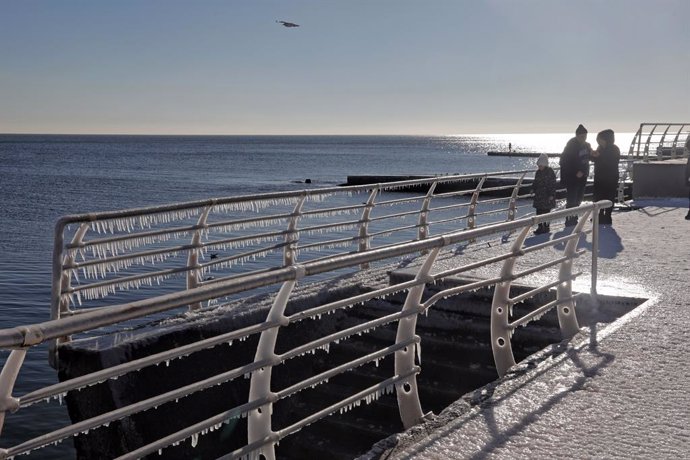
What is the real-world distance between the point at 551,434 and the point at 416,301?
1.06m

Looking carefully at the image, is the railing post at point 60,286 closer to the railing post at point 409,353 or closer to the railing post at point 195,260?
the railing post at point 195,260

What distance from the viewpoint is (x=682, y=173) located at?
20203 mm

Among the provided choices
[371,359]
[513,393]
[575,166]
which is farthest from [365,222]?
[575,166]

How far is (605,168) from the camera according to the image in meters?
14.9

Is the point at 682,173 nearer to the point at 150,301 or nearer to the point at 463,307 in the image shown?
the point at 463,307

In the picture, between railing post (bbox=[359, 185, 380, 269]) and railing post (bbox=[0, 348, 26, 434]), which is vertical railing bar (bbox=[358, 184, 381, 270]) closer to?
railing post (bbox=[359, 185, 380, 269])

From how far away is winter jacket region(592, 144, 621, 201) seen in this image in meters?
14.8

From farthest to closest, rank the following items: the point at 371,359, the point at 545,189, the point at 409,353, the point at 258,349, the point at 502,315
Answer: the point at 545,189
the point at 502,315
the point at 409,353
the point at 371,359
the point at 258,349

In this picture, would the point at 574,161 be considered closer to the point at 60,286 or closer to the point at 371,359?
the point at 60,286

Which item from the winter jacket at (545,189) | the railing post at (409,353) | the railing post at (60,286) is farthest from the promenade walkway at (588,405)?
the winter jacket at (545,189)

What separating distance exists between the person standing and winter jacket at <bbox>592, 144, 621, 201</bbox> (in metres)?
0.29

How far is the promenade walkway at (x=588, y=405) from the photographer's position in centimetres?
409

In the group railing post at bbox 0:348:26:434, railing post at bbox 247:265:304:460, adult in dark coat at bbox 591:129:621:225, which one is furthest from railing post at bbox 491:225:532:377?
adult in dark coat at bbox 591:129:621:225

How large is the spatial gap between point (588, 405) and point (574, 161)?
10.4m
